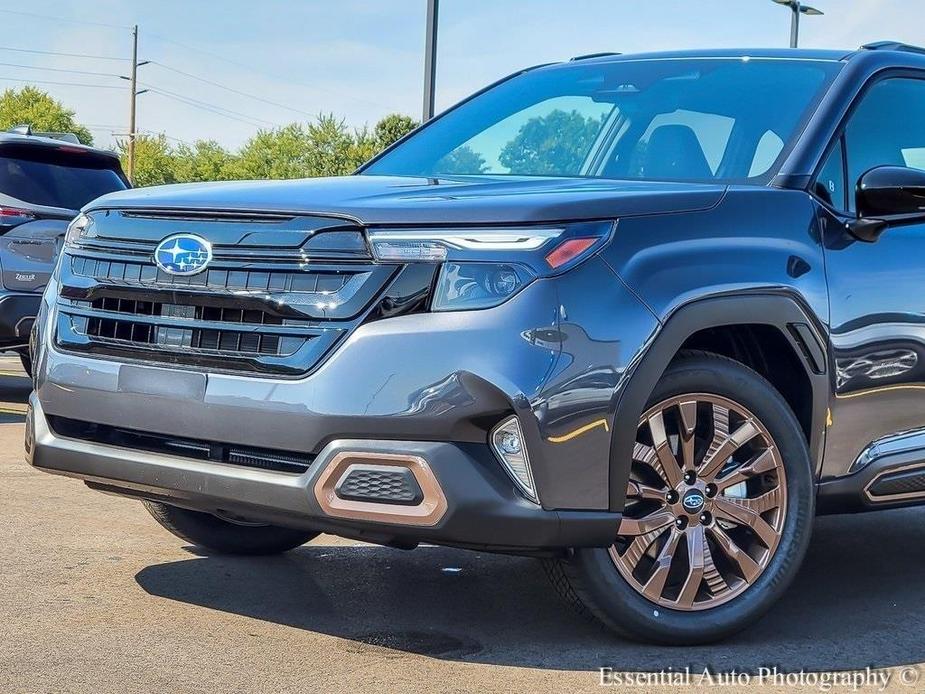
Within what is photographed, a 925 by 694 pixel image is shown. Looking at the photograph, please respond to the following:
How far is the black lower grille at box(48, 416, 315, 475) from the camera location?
3.62 meters

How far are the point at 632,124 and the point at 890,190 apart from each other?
40.0 inches

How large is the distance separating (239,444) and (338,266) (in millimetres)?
530

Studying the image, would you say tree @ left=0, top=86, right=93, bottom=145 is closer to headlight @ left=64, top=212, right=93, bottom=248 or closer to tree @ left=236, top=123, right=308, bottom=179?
tree @ left=236, top=123, right=308, bottom=179

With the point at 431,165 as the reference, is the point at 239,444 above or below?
below

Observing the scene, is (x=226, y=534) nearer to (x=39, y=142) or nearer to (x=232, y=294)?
(x=232, y=294)

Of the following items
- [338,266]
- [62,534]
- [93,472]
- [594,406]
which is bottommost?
[62,534]

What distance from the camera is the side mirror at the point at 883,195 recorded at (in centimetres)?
439

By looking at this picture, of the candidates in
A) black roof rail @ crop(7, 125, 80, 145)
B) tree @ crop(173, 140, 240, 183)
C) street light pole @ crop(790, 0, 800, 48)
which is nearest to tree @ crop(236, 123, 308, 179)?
tree @ crop(173, 140, 240, 183)

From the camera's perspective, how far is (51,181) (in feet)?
32.0

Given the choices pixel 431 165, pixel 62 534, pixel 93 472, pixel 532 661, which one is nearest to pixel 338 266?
pixel 93 472

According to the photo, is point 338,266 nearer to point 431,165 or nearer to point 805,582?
point 431,165

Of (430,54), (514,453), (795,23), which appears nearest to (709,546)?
(514,453)

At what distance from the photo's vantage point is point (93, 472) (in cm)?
394

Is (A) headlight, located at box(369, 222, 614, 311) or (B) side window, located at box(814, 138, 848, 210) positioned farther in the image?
(B) side window, located at box(814, 138, 848, 210)
